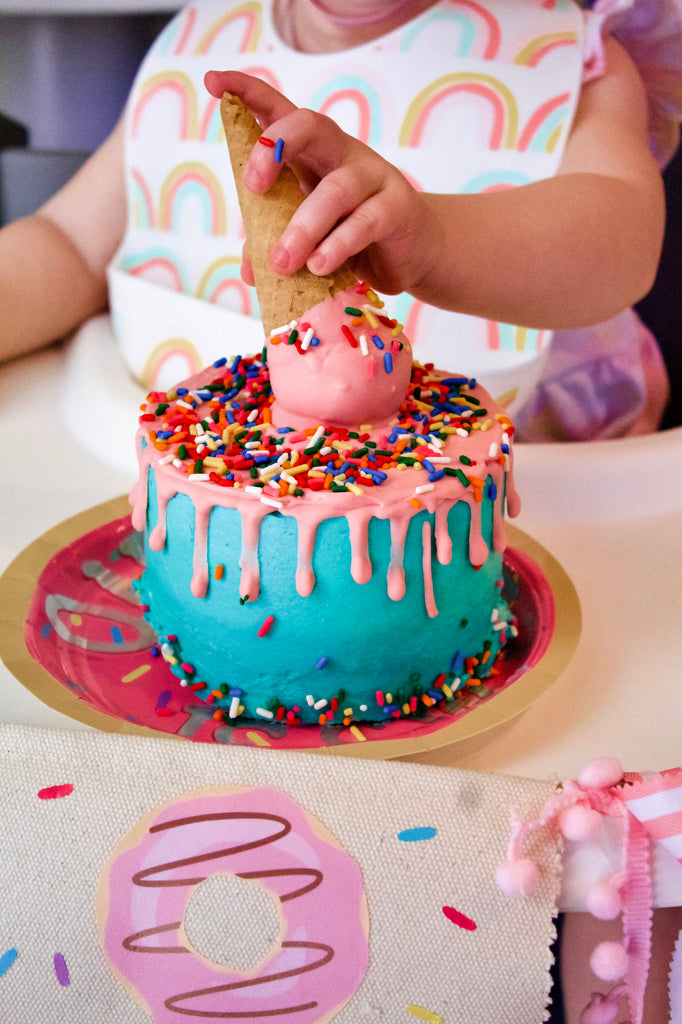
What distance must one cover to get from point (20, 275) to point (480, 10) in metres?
0.68

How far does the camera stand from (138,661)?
76 cm

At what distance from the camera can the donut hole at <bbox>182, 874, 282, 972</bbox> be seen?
0.53 meters

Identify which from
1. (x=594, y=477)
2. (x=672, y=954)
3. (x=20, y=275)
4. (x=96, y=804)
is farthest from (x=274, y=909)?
(x=20, y=275)

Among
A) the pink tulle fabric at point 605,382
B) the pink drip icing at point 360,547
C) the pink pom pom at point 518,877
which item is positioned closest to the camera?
the pink pom pom at point 518,877

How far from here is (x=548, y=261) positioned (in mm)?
885

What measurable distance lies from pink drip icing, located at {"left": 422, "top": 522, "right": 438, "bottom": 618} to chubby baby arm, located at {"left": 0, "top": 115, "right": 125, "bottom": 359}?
820 mm

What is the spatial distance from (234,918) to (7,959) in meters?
0.14

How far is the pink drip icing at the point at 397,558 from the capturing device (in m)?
0.62

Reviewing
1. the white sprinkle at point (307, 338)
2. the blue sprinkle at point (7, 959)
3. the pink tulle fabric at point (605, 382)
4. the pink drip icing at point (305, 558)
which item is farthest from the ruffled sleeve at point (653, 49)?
the blue sprinkle at point (7, 959)

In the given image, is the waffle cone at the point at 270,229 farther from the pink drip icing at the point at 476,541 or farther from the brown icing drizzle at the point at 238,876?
the brown icing drizzle at the point at 238,876

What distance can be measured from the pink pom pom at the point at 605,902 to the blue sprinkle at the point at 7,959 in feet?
1.11

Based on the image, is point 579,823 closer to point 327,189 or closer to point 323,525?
point 323,525

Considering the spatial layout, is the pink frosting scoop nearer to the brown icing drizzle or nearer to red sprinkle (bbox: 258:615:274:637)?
red sprinkle (bbox: 258:615:274:637)

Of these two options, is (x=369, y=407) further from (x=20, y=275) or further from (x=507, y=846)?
(x=20, y=275)
